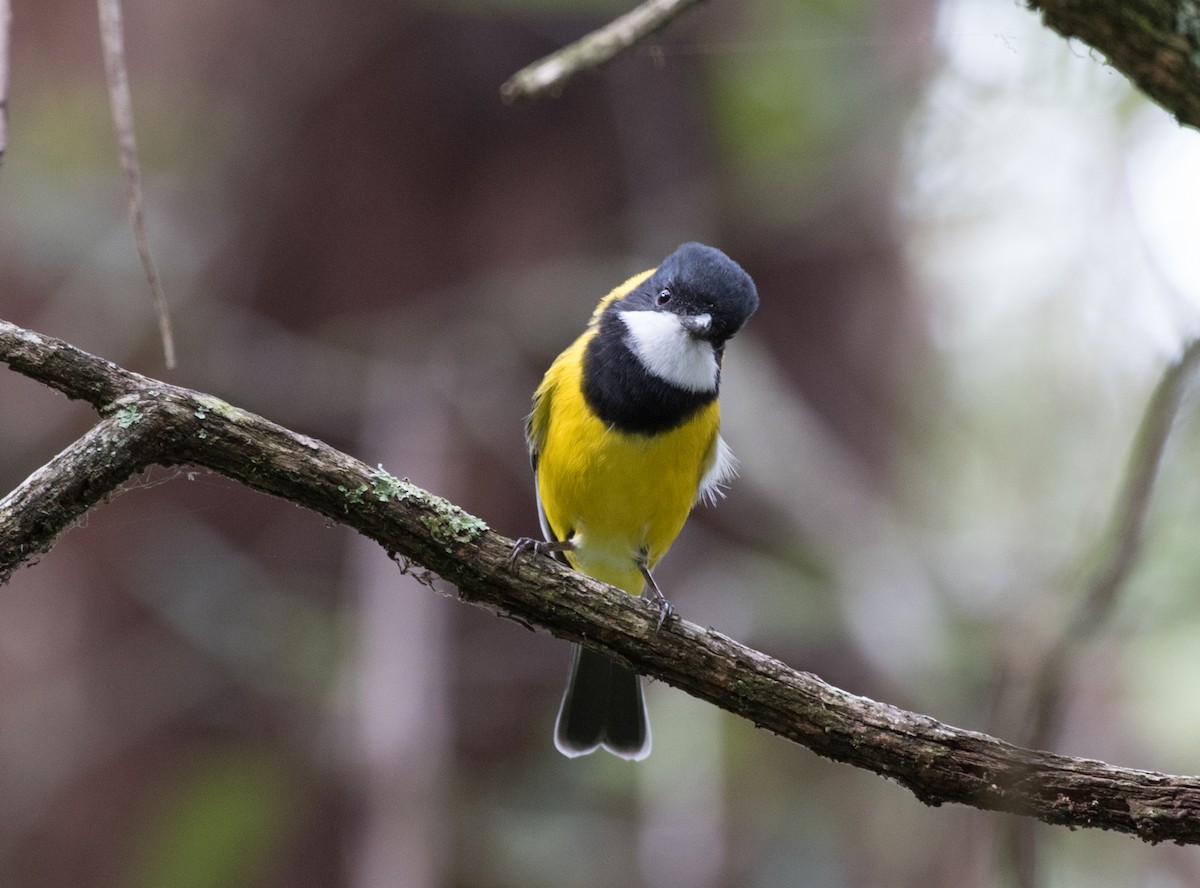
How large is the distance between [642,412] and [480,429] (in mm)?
1992

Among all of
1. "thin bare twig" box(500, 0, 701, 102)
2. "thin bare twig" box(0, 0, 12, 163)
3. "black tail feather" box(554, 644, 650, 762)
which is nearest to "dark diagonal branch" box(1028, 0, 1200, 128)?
"thin bare twig" box(500, 0, 701, 102)

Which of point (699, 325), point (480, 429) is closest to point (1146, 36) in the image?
point (699, 325)

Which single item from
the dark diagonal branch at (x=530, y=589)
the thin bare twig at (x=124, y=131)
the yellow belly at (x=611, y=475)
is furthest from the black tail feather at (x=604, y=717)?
the thin bare twig at (x=124, y=131)

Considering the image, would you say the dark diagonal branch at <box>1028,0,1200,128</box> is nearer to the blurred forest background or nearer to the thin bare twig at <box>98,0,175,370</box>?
the thin bare twig at <box>98,0,175,370</box>

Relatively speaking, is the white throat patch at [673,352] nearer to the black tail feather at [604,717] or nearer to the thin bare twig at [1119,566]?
the black tail feather at [604,717]

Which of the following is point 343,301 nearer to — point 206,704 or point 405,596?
point 405,596

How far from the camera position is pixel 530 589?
8.13 ft

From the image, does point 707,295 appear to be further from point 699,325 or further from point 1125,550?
point 1125,550

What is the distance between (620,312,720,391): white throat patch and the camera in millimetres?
3824

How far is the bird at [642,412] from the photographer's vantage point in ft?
12.4

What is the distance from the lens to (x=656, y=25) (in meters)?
2.69

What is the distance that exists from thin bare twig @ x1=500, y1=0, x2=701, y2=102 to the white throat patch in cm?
120

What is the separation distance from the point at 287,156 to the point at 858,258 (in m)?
3.28

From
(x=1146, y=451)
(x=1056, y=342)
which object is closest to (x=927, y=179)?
(x=1056, y=342)
